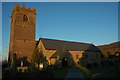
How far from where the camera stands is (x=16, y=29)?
30109 millimetres

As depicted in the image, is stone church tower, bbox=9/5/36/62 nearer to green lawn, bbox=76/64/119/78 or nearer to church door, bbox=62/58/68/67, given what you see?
church door, bbox=62/58/68/67

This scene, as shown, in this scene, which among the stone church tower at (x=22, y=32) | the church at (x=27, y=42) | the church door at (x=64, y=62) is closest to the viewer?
the stone church tower at (x=22, y=32)

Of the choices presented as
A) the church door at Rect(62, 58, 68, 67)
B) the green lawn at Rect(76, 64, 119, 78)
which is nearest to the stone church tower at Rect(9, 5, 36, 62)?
the church door at Rect(62, 58, 68, 67)

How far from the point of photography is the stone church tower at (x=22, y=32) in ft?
97.2

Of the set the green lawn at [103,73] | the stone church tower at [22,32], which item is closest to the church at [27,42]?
the stone church tower at [22,32]

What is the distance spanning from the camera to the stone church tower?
29.6 m

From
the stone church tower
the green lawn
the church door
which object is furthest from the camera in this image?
the church door

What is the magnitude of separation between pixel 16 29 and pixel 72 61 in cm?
1807

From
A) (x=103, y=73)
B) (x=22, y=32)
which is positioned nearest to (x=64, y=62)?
(x=22, y=32)

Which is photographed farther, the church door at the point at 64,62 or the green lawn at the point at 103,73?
the church door at the point at 64,62

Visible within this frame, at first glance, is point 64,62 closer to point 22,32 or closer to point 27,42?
point 27,42

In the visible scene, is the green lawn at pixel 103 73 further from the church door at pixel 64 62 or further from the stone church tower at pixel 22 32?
the stone church tower at pixel 22 32

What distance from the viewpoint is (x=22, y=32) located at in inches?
1211

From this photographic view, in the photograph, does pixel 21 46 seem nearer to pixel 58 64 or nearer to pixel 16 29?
pixel 16 29
